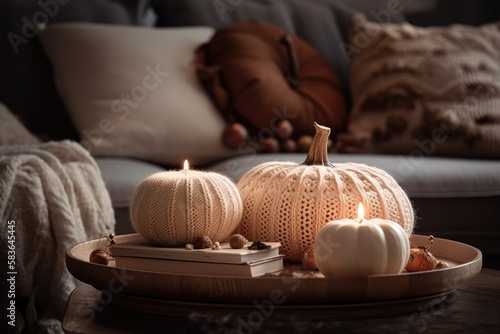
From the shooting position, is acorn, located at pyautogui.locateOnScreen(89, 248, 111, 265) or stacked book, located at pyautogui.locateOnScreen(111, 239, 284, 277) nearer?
stacked book, located at pyautogui.locateOnScreen(111, 239, 284, 277)

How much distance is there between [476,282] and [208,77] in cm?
138

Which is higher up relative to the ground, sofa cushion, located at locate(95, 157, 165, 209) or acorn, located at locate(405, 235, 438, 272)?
acorn, located at locate(405, 235, 438, 272)

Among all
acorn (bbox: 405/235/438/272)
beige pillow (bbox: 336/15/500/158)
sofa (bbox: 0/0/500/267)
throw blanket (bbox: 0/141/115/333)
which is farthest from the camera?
beige pillow (bbox: 336/15/500/158)

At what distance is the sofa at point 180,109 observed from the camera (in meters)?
2.03

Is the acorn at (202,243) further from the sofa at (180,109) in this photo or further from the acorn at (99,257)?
the sofa at (180,109)

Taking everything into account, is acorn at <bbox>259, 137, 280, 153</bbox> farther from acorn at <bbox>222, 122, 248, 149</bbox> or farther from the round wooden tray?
the round wooden tray

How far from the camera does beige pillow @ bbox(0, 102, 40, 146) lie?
212 cm

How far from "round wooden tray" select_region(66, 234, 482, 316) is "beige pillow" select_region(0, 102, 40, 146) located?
3.94 feet

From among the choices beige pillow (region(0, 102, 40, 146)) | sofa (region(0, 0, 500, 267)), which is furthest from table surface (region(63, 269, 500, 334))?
beige pillow (region(0, 102, 40, 146))

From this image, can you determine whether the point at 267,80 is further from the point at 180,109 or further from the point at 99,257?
the point at 99,257

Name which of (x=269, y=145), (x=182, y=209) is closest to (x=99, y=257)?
(x=182, y=209)

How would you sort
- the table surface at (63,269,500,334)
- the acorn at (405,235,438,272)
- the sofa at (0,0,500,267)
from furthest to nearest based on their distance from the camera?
the sofa at (0,0,500,267)
the acorn at (405,235,438,272)
the table surface at (63,269,500,334)

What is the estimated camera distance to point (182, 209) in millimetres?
1100

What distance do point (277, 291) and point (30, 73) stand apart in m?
1.76
